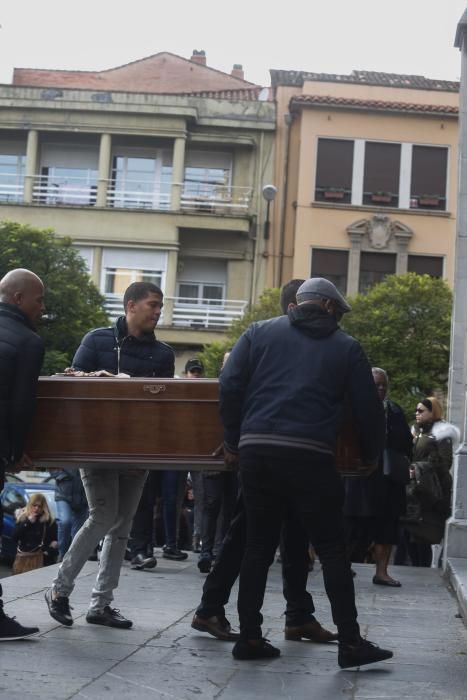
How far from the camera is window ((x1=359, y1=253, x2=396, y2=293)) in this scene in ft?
139

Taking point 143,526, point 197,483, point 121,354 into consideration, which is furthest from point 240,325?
point 121,354

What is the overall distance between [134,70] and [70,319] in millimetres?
19097

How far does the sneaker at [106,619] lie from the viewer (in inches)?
306

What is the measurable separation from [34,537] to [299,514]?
10.4 meters

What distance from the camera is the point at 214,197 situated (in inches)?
1737

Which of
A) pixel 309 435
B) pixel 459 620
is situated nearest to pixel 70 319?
pixel 459 620

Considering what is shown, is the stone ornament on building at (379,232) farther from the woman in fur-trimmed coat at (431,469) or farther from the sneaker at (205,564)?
the sneaker at (205,564)

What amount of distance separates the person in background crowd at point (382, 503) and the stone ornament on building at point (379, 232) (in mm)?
30593

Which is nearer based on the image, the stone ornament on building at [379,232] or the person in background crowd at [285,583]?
the person in background crowd at [285,583]

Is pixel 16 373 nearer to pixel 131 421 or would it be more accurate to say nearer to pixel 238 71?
pixel 131 421

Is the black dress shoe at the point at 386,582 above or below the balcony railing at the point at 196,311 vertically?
below

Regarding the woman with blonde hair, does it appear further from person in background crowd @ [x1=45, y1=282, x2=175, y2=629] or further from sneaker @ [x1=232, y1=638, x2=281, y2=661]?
sneaker @ [x1=232, y1=638, x2=281, y2=661]

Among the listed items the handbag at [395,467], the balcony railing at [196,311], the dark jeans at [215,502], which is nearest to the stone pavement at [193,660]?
the handbag at [395,467]

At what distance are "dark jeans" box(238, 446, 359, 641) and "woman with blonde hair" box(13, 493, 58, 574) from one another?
31.6 feet
